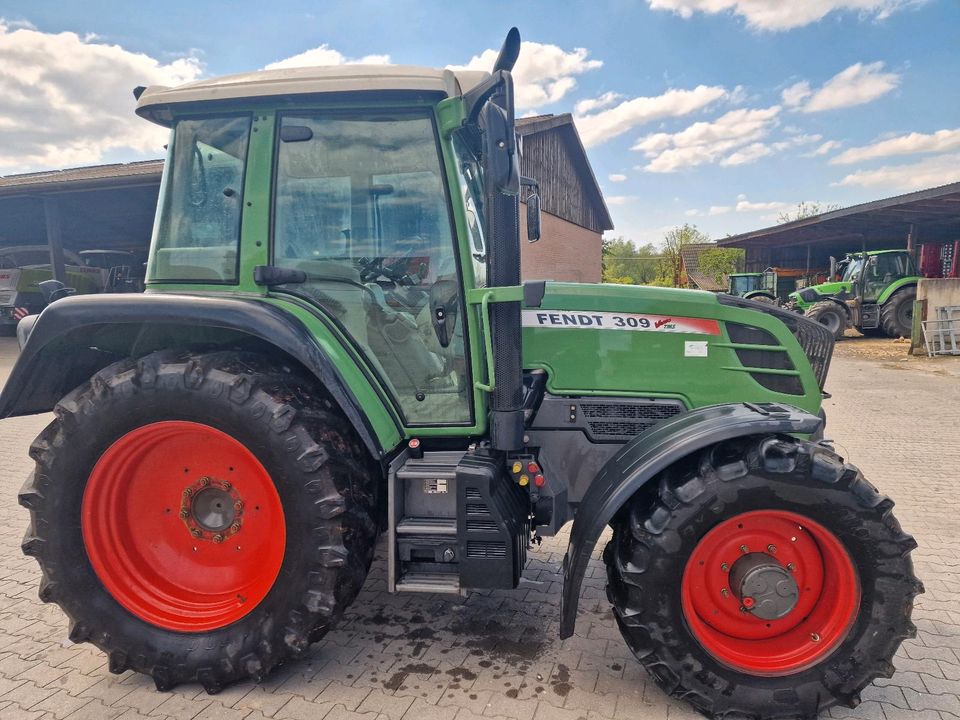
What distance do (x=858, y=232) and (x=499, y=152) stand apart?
77.5 feet

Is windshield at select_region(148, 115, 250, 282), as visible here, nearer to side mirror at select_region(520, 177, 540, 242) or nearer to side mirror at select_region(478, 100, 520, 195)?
side mirror at select_region(478, 100, 520, 195)

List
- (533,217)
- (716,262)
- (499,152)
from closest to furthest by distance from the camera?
(499,152), (533,217), (716,262)

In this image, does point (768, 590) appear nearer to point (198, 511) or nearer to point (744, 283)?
point (198, 511)

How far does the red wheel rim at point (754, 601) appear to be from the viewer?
2.16m

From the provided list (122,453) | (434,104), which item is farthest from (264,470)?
(434,104)

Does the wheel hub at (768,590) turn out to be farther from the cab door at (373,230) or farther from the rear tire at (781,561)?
the cab door at (373,230)

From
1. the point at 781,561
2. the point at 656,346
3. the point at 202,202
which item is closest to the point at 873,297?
the point at 656,346

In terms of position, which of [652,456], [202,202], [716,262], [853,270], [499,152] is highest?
[716,262]

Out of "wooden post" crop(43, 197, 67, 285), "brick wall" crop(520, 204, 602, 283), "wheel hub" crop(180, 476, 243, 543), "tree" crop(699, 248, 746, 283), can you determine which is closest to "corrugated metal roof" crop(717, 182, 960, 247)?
"brick wall" crop(520, 204, 602, 283)

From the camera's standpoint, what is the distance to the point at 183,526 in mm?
2592

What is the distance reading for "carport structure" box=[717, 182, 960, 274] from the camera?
15.7m

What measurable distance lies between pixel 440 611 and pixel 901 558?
6.49 ft

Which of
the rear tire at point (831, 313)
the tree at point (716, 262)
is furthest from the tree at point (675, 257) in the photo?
the rear tire at point (831, 313)

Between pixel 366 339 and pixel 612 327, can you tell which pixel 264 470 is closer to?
pixel 366 339
